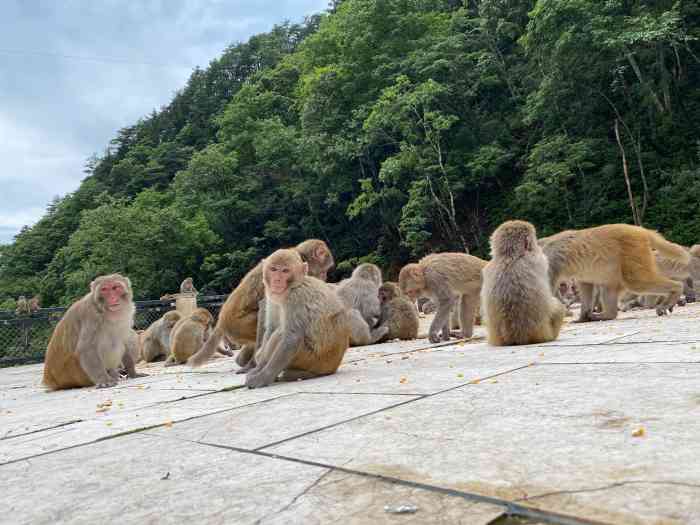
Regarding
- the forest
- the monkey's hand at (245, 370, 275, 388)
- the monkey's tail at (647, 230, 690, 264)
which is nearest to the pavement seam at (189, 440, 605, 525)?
the monkey's hand at (245, 370, 275, 388)

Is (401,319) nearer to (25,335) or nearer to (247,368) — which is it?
(247,368)

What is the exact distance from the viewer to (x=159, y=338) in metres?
10.9

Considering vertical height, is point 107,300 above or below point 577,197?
below

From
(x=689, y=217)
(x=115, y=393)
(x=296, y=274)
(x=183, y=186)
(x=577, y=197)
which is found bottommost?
(x=115, y=393)

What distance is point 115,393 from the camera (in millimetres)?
5113

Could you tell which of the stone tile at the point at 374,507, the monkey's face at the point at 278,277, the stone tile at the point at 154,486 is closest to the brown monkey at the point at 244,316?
the monkey's face at the point at 278,277

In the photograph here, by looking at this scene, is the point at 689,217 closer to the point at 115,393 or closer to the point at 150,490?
the point at 115,393

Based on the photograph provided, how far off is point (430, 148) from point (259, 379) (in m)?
25.2

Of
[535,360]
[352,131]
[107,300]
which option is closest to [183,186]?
[352,131]

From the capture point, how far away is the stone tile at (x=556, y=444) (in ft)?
4.63

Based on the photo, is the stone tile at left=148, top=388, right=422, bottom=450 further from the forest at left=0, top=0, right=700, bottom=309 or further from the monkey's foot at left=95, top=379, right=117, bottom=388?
the forest at left=0, top=0, right=700, bottom=309

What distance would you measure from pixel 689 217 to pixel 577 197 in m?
4.95

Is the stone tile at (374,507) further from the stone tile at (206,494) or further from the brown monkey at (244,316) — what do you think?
the brown monkey at (244,316)

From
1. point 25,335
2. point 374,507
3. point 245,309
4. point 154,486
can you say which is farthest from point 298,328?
point 25,335
